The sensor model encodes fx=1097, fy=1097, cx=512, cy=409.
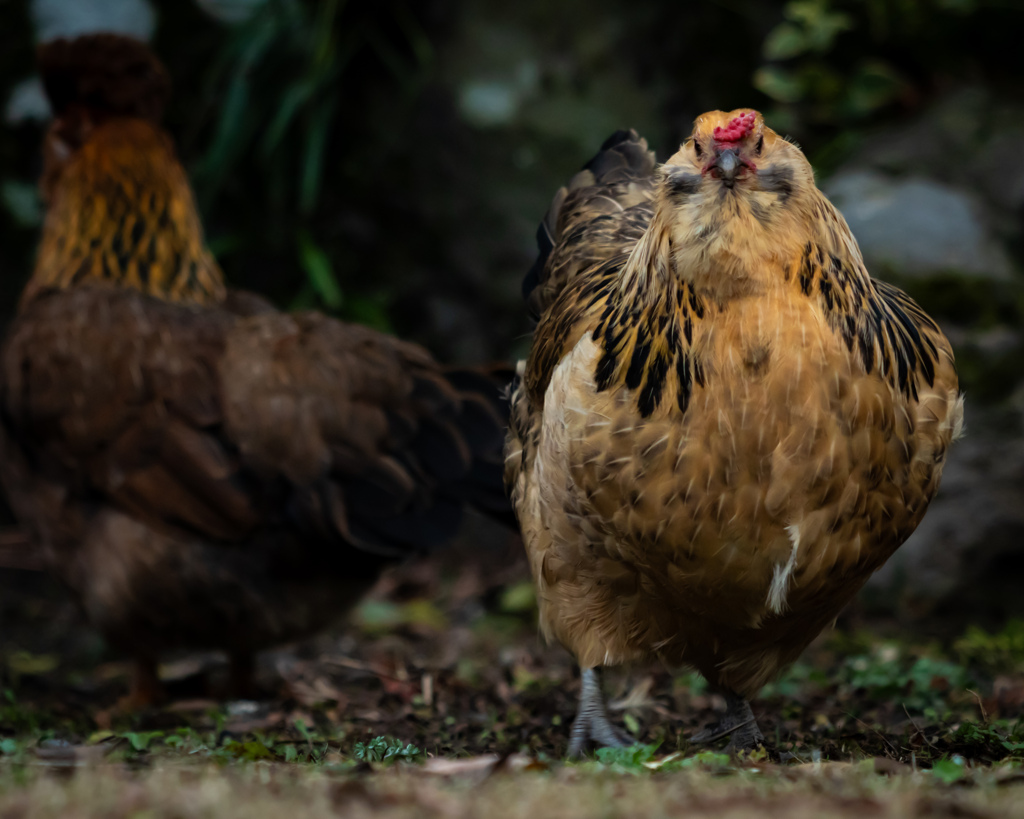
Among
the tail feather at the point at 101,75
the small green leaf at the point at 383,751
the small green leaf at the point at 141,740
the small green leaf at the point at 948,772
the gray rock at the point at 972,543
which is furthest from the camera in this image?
the gray rock at the point at 972,543

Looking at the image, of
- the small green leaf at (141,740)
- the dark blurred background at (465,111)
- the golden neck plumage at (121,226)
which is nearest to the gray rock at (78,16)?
the dark blurred background at (465,111)

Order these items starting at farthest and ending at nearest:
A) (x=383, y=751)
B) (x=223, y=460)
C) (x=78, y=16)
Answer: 1. (x=78, y=16)
2. (x=223, y=460)
3. (x=383, y=751)

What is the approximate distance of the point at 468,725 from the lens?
3.77 m

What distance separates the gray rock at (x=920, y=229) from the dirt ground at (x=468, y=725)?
1787 millimetres

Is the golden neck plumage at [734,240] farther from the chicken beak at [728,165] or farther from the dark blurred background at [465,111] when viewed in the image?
the dark blurred background at [465,111]

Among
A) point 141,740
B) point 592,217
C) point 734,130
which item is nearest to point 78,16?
point 592,217

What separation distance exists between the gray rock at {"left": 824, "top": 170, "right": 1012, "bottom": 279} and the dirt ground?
5.86 feet

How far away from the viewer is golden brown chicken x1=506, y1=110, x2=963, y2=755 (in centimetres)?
252

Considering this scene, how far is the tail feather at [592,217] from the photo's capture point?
142 inches

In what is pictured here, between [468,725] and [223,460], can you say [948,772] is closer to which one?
[468,725]

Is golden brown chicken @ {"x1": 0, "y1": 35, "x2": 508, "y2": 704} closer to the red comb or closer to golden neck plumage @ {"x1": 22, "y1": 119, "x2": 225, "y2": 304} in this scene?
golden neck plumage @ {"x1": 22, "y1": 119, "x2": 225, "y2": 304}

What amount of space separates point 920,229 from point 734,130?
333 cm

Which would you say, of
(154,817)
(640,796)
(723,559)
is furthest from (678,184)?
(154,817)

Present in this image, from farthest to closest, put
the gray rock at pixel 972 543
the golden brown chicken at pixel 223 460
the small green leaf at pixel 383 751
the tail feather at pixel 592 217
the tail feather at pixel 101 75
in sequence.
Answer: the gray rock at pixel 972 543, the tail feather at pixel 101 75, the golden brown chicken at pixel 223 460, the tail feather at pixel 592 217, the small green leaf at pixel 383 751
